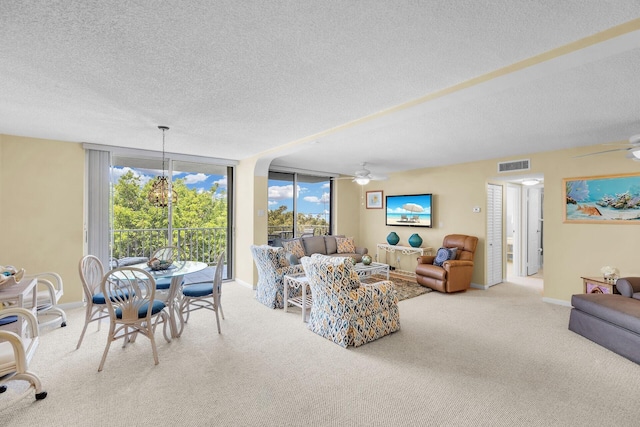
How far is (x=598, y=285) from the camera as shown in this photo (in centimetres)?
403

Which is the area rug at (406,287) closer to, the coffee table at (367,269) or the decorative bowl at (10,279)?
the coffee table at (367,269)

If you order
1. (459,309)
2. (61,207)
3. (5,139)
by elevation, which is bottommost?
(459,309)

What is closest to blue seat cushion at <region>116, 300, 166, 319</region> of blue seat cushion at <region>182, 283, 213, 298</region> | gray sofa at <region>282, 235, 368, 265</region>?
blue seat cushion at <region>182, 283, 213, 298</region>

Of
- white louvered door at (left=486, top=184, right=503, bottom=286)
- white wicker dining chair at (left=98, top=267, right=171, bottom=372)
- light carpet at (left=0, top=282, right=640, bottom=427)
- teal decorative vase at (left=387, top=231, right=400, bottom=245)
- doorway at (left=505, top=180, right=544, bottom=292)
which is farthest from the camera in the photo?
teal decorative vase at (left=387, top=231, right=400, bottom=245)

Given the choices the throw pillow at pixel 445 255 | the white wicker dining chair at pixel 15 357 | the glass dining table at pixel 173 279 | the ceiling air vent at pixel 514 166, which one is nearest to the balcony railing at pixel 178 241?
the glass dining table at pixel 173 279

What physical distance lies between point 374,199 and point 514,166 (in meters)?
3.54

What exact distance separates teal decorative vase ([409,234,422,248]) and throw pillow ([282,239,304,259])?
8.53ft

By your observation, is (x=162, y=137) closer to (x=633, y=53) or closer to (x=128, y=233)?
(x=128, y=233)

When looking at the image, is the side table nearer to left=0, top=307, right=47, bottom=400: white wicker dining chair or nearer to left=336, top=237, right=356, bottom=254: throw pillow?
left=336, top=237, right=356, bottom=254: throw pillow

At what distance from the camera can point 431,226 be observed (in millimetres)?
6664

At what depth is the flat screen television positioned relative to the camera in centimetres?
671

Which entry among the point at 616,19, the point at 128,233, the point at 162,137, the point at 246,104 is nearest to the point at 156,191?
the point at 162,137

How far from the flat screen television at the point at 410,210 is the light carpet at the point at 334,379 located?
10.6ft

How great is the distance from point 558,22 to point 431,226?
533 cm
